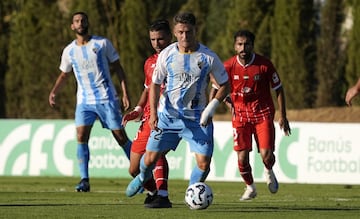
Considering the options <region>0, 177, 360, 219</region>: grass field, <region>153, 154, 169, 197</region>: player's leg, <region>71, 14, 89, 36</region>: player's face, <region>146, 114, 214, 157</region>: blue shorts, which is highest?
<region>71, 14, 89, 36</region>: player's face

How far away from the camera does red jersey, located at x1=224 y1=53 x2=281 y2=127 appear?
17203 mm

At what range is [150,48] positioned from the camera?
39781 mm

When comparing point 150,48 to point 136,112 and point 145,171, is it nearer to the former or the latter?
point 136,112

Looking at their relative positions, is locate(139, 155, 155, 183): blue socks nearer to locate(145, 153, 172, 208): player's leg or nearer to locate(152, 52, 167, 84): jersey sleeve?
locate(145, 153, 172, 208): player's leg

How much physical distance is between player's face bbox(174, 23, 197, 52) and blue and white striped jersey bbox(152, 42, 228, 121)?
0.13 meters

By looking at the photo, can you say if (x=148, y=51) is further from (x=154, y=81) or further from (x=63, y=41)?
(x=154, y=81)

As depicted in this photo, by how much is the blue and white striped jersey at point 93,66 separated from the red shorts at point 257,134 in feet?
9.09

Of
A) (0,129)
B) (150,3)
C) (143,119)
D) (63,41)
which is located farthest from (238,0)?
(143,119)

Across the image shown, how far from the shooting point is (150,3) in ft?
130

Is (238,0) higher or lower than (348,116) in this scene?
higher

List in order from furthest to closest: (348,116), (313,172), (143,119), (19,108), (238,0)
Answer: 1. (19,108)
2. (238,0)
3. (348,116)
4. (313,172)
5. (143,119)

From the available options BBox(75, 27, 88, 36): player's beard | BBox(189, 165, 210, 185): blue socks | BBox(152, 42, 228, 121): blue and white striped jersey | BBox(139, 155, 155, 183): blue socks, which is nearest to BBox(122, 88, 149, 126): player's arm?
BBox(139, 155, 155, 183): blue socks

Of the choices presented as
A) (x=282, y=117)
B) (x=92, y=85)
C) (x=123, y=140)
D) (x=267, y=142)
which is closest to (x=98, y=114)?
(x=92, y=85)

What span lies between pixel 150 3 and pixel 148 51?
5.27ft
